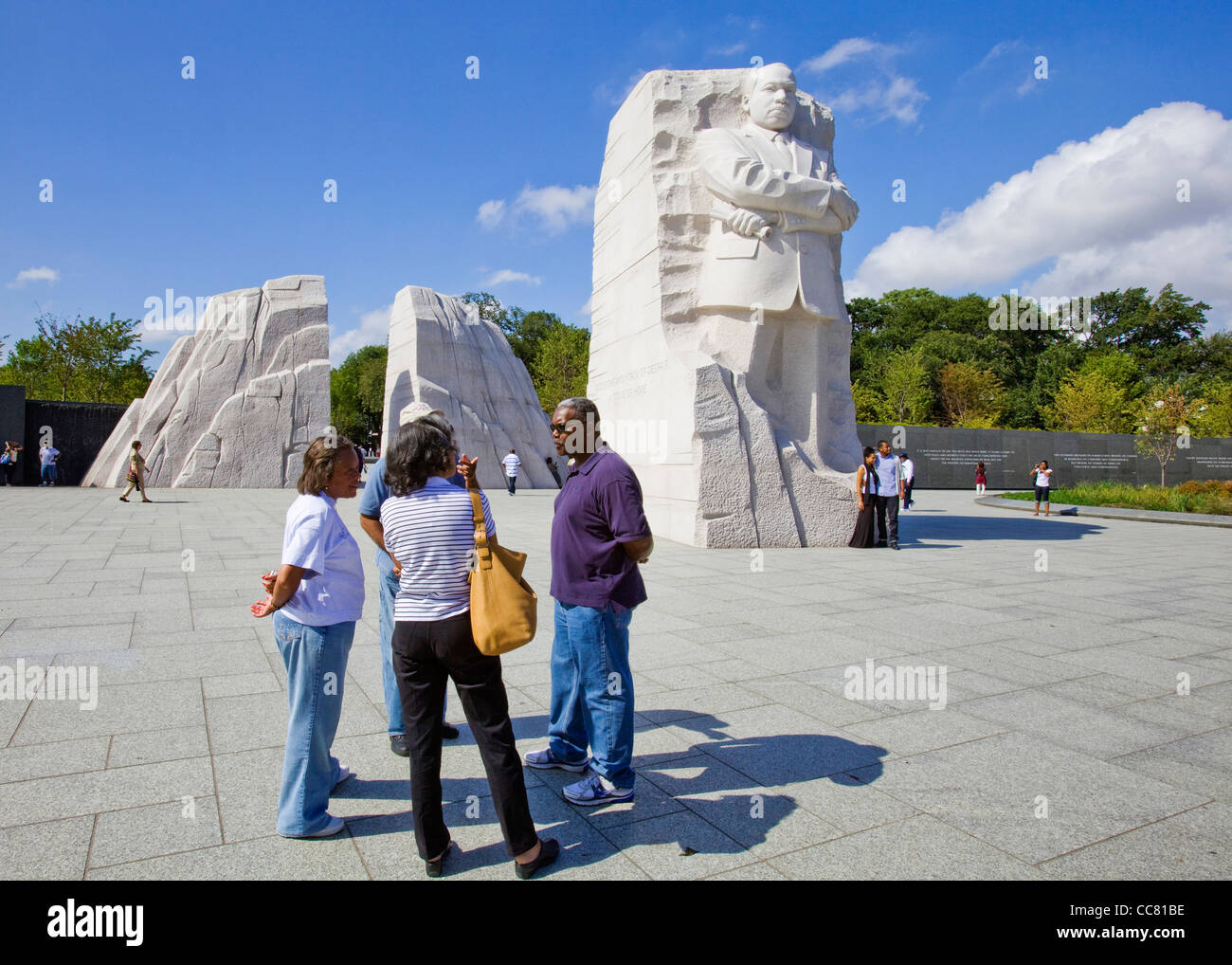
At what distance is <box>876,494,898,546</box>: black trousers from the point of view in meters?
9.99

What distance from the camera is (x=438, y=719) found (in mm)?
2457

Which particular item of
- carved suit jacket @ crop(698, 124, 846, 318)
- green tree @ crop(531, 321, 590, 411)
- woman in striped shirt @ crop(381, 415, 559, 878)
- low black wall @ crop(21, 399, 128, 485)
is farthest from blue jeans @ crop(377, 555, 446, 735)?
green tree @ crop(531, 321, 590, 411)

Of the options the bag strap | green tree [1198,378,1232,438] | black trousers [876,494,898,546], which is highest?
green tree [1198,378,1232,438]

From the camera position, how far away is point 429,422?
8.73 ft

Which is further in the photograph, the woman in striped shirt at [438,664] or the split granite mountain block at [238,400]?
the split granite mountain block at [238,400]

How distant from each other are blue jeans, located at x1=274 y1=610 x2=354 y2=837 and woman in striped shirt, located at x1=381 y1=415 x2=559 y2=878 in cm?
35

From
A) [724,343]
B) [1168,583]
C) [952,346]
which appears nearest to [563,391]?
[952,346]

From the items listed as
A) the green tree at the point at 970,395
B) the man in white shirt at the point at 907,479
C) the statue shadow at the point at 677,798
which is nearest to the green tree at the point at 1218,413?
the green tree at the point at 970,395

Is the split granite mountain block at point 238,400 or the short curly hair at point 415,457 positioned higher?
the split granite mountain block at point 238,400

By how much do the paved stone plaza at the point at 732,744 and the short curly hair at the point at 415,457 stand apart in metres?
1.20

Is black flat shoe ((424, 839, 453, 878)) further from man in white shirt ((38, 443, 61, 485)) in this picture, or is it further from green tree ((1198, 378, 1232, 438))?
green tree ((1198, 378, 1232, 438))

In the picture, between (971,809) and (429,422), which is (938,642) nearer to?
(971,809)

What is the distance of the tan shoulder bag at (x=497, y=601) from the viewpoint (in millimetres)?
2357

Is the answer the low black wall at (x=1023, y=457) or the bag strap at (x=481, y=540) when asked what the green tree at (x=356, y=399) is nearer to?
the low black wall at (x=1023, y=457)
